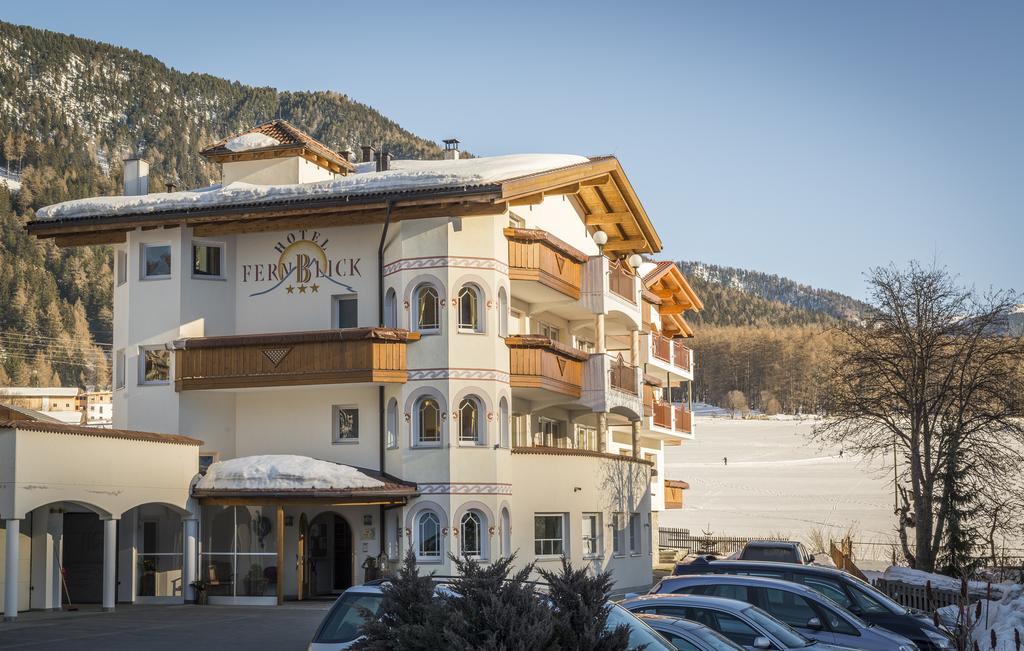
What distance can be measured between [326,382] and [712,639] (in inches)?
798

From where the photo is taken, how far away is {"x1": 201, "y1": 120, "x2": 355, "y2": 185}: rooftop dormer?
3800 centimetres

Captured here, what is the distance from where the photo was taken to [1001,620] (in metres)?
20.9

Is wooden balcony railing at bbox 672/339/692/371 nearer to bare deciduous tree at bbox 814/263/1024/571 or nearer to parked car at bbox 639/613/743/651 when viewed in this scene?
bare deciduous tree at bbox 814/263/1024/571

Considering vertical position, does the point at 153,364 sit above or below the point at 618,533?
above

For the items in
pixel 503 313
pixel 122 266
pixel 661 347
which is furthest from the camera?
pixel 661 347

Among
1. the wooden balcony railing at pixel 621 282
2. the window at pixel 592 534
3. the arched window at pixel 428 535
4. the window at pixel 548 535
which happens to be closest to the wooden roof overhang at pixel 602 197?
the wooden balcony railing at pixel 621 282

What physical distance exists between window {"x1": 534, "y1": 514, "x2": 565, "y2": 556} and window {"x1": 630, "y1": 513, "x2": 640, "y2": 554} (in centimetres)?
546

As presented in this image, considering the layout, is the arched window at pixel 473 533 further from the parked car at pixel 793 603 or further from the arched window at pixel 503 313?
the parked car at pixel 793 603

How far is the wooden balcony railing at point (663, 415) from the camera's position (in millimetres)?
50594

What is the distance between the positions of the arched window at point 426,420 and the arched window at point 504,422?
5.48ft

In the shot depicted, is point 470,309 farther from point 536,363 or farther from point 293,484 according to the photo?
point 293,484

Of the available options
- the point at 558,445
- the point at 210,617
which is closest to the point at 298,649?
the point at 210,617

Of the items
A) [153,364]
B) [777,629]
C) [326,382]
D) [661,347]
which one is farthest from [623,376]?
[777,629]

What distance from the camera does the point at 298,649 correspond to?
22.8 meters
